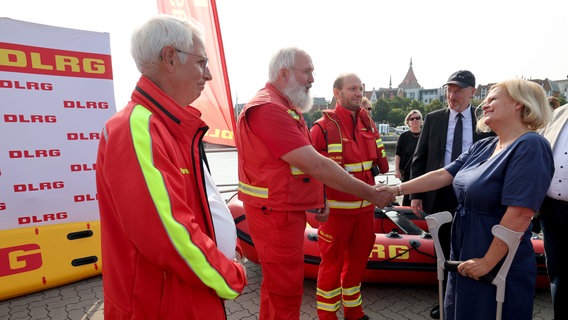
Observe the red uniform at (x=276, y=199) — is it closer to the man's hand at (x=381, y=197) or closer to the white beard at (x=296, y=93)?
the white beard at (x=296, y=93)

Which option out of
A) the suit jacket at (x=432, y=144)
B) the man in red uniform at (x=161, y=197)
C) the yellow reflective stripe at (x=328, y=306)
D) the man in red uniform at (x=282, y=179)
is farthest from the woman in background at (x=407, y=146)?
the man in red uniform at (x=161, y=197)

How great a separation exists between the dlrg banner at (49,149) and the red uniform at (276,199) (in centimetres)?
255

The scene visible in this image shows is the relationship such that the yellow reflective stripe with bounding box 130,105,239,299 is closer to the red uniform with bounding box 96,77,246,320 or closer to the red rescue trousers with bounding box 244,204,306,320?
the red uniform with bounding box 96,77,246,320

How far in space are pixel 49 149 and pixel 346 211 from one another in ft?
Result: 10.4

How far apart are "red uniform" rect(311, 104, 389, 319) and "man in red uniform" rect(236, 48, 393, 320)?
0.54 meters

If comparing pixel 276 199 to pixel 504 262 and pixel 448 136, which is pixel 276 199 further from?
pixel 448 136

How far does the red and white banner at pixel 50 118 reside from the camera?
3.34 metres

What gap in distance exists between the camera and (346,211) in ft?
8.94

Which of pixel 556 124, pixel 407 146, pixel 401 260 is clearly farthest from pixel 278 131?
pixel 407 146

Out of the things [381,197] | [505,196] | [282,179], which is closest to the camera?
[505,196]

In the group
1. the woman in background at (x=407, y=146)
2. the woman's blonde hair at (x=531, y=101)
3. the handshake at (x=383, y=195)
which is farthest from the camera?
the woman in background at (x=407, y=146)

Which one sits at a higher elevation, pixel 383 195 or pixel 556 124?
pixel 556 124

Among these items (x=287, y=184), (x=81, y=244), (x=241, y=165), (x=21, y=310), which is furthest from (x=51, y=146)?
(x=287, y=184)

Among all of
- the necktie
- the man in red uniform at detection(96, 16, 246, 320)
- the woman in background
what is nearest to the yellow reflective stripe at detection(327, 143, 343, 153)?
the necktie
